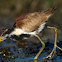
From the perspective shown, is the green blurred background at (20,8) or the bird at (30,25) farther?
the green blurred background at (20,8)

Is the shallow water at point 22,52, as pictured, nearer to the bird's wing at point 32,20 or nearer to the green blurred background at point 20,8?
the bird's wing at point 32,20

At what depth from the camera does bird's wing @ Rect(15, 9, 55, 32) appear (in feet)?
22.7

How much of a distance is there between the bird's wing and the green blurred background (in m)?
3.62

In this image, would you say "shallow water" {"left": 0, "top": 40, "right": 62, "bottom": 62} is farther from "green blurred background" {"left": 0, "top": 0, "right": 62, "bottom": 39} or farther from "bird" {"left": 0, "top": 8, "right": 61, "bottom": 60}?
"green blurred background" {"left": 0, "top": 0, "right": 62, "bottom": 39}

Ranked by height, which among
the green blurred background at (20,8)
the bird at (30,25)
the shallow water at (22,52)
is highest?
the green blurred background at (20,8)

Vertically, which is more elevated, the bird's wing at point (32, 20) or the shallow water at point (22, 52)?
the bird's wing at point (32, 20)

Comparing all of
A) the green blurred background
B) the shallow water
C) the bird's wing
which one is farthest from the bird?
the green blurred background

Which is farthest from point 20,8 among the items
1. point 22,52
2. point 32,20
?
point 32,20

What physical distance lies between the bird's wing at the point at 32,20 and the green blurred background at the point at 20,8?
3.62 meters

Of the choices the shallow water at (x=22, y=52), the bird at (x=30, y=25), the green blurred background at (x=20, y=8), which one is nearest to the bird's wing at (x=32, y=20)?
the bird at (x=30, y=25)

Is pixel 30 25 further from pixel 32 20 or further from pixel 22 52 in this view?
pixel 22 52

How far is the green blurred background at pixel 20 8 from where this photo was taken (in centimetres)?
1124

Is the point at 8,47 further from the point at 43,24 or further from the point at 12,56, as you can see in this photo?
the point at 43,24

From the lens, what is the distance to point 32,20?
23.0 feet
